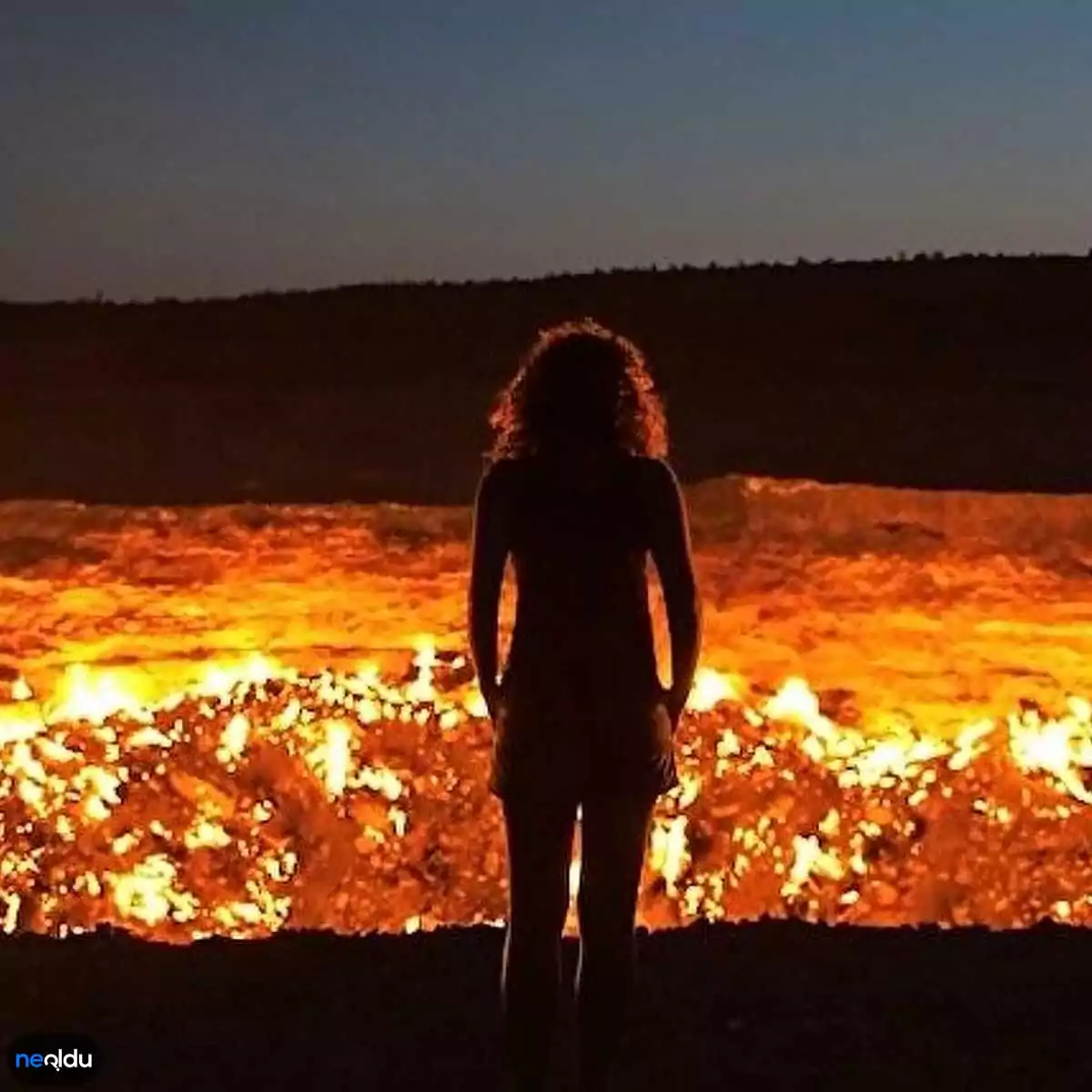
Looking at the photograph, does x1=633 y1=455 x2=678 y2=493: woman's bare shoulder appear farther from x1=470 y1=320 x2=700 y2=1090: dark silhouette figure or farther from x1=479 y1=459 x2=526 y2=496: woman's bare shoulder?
x1=479 y1=459 x2=526 y2=496: woman's bare shoulder

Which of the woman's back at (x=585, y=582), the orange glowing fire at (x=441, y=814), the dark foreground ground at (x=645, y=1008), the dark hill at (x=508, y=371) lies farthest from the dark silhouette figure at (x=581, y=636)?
the dark hill at (x=508, y=371)

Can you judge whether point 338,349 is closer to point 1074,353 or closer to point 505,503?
point 1074,353

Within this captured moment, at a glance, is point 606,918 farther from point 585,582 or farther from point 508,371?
point 508,371

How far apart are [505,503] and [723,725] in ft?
16.7

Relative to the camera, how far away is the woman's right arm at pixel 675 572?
167 inches

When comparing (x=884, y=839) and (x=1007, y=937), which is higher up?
(x=1007, y=937)

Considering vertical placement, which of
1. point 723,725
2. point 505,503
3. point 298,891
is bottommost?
point 298,891

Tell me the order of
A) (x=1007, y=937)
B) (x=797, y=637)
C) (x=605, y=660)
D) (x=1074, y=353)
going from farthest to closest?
(x=1074, y=353), (x=797, y=637), (x=1007, y=937), (x=605, y=660)

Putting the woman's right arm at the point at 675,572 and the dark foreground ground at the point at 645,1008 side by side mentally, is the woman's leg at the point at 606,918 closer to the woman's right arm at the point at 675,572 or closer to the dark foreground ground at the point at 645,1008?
the woman's right arm at the point at 675,572

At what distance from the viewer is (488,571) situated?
4.35 metres

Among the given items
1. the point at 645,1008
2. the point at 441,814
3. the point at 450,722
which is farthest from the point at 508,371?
the point at 645,1008

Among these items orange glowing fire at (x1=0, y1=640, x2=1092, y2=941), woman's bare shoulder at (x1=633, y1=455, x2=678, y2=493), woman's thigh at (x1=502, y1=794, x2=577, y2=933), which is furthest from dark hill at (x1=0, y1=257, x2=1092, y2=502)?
woman's bare shoulder at (x1=633, y1=455, x2=678, y2=493)

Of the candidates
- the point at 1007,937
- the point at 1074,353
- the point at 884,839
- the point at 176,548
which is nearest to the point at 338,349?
the point at 1074,353

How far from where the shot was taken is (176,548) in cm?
989
